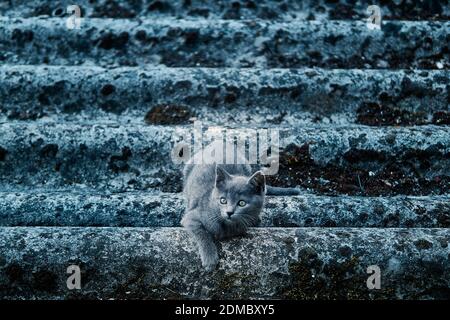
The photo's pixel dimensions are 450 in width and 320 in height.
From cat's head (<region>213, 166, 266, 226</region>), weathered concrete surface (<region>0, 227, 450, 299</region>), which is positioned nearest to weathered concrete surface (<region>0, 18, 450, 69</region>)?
cat's head (<region>213, 166, 266, 226</region>)

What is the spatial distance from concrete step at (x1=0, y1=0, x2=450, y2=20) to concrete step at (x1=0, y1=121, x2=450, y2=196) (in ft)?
6.63

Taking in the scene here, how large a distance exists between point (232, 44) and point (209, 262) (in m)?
2.86

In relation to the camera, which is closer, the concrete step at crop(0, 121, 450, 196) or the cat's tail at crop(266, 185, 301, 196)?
the cat's tail at crop(266, 185, 301, 196)

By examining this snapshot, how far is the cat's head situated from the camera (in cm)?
320

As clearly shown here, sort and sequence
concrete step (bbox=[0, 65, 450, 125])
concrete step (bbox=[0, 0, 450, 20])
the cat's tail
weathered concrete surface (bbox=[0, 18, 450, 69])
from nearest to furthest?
1. the cat's tail
2. concrete step (bbox=[0, 65, 450, 125])
3. weathered concrete surface (bbox=[0, 18, 450, 69])
4. concrete step (bbox=[0, 0, 450, 20])

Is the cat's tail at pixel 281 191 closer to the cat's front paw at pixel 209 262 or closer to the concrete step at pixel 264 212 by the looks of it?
the concrete step at pixel 264 212

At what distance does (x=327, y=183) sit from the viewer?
12.8 feet

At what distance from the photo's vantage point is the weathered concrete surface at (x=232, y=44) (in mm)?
4980

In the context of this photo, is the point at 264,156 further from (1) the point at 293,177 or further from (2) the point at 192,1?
(2) the point at 192,1

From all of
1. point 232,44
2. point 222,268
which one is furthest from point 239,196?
point 232,44

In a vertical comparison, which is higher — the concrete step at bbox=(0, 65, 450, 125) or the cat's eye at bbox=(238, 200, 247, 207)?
the concrete step at bbox=(0, 65, 450, 125)

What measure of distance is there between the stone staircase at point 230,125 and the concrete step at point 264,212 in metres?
0.01

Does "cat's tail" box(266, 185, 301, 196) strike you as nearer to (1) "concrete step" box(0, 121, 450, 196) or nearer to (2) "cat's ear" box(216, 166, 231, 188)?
(1) "concrete step" box(0, 121, 450, 196)

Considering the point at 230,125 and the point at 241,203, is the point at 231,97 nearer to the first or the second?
the point at 230,125
